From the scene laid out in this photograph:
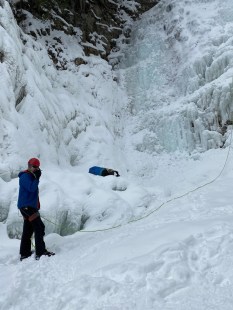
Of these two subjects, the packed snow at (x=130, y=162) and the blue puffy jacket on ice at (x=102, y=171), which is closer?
the packed snow at (x=130, y=162)

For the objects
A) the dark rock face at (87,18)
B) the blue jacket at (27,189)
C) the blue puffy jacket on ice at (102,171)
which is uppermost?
the dark rock face at (87,18)

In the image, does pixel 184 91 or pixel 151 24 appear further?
pixel 151 24

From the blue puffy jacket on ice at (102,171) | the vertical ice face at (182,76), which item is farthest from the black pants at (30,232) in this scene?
the vertical ice face at (182,76)

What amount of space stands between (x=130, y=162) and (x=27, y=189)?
8.14 m

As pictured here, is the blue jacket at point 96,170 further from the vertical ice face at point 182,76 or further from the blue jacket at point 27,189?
the blue jacket at point 27,189

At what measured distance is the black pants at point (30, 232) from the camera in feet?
19.0

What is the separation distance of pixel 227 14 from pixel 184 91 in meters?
4.25

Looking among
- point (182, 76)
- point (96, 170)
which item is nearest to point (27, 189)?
point (96, 170)

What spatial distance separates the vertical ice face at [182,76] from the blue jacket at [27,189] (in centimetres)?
834

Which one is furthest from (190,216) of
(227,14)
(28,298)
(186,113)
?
(227,14)

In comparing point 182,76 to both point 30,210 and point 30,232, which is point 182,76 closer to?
point 30,210

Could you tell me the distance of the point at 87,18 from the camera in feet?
60.7

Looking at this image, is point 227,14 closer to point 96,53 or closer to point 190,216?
point 96,53

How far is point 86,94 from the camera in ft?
49.3
